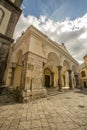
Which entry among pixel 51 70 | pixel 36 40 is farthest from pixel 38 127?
pixel 51 70

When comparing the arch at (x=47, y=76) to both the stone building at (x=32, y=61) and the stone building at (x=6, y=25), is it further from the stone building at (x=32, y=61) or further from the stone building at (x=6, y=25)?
the stone building at (x=6, y=25)

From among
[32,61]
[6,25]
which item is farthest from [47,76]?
[6,25]

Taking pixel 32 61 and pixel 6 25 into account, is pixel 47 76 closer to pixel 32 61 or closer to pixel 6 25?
pixel 32 61

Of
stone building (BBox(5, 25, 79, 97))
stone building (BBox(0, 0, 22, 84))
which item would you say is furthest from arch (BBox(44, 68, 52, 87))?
stone building (BBox(0, 0, 22, 84))

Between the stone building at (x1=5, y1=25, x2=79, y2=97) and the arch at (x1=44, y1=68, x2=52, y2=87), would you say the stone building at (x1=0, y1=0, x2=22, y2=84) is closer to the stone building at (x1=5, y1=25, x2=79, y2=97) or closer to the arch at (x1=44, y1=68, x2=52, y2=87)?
the stone building at (x1=5, y1=25, x2=79, y2=97)

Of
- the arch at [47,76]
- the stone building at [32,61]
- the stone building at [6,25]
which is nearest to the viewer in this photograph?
the stone building at [6,25]

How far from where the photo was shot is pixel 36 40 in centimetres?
780

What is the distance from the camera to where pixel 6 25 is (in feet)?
15.4

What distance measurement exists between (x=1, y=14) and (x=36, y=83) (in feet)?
16.5

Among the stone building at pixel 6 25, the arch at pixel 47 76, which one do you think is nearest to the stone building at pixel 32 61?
the stone building at pixel 6 25

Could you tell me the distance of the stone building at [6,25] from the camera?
13.8ft

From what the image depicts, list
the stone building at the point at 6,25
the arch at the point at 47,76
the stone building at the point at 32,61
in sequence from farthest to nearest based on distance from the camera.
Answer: the arch at the point at 47,76, the stone building at the point at 32,61, the stone building at the point at 6,25

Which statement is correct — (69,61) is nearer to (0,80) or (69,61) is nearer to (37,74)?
(37,74)

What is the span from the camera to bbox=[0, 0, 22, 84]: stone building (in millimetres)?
4207
